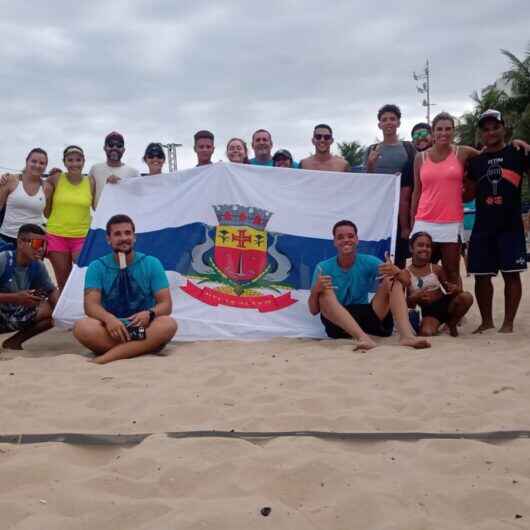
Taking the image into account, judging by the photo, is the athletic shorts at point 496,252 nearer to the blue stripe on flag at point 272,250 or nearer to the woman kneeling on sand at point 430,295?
the woman kneeling on sand at point 430,295

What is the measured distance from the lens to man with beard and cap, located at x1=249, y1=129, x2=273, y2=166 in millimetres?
5668

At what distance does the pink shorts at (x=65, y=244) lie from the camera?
5.15 m

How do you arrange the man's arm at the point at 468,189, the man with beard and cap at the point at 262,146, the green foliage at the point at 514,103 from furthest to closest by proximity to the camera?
the green foliage at the point at 514,103 → the man with beard and cap at the point at 262,146 → the man's arm at the point at 468,189

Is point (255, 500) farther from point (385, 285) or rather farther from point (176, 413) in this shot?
point (385, 285)

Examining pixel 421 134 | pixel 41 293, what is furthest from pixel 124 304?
pixel 421 134

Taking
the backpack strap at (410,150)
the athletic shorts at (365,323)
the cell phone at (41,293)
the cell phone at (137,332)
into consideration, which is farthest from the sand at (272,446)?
the backpack strap at (410,150)

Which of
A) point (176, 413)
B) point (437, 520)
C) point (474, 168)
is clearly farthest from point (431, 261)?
point (437, 520)

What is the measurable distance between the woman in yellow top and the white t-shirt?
106mm

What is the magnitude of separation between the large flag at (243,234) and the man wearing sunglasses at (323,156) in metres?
0.34

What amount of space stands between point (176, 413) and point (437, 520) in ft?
4.30

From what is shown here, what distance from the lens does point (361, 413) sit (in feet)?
8.97

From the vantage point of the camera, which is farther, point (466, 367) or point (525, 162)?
point (525, 162)

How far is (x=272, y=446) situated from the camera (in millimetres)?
2367

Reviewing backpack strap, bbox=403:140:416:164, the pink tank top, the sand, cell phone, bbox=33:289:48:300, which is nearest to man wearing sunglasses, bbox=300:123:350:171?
backpack strap, bbox=403:140:416:164
